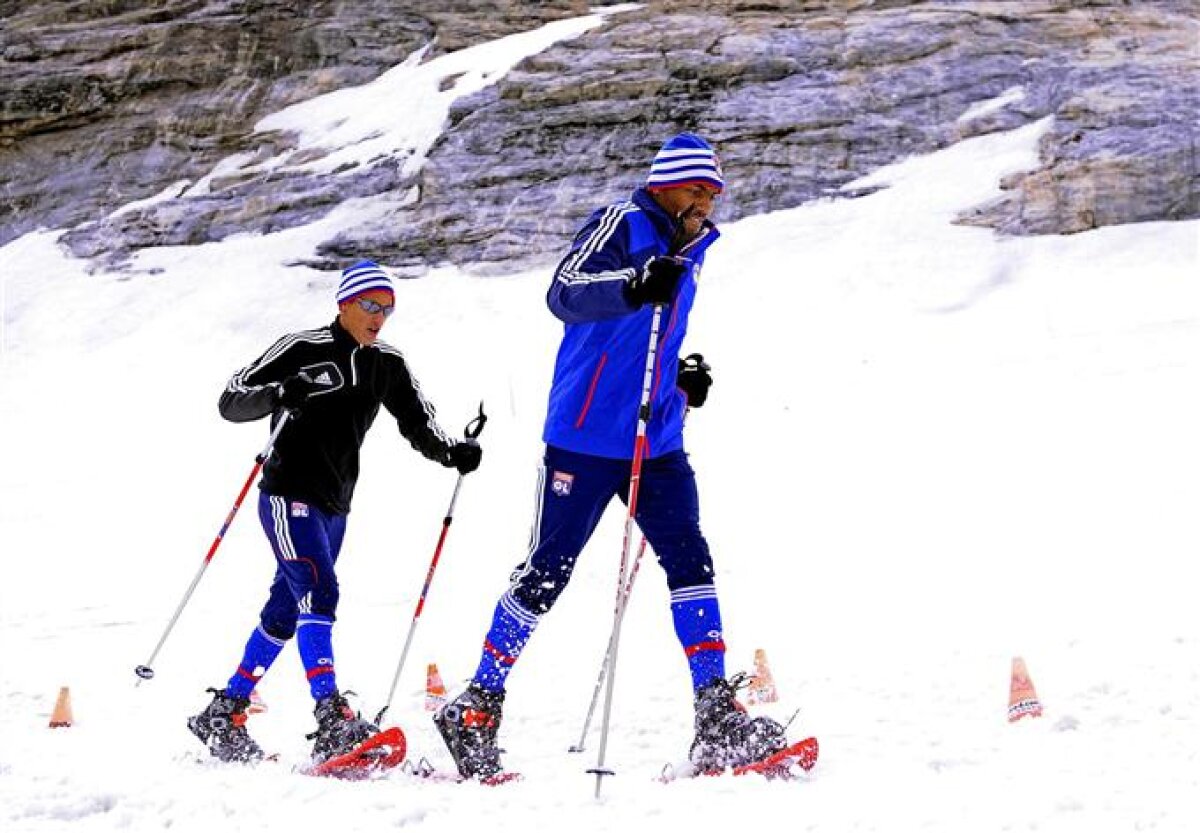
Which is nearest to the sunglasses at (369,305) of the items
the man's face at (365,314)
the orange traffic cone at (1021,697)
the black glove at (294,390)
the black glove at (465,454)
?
the man's face at (365,314)

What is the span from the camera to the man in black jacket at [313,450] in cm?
571

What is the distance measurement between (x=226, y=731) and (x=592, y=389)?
2.39 meters

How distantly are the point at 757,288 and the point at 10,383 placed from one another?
13656mm

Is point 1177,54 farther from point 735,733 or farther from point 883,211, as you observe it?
point 735,733

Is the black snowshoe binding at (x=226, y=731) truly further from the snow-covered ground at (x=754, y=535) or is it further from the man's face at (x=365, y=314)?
the man's face at (x=365, y=314)

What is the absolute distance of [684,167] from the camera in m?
4.93

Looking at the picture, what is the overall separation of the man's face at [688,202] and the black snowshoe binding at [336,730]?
7.76ft

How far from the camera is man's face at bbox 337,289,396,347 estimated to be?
6074 millimetres

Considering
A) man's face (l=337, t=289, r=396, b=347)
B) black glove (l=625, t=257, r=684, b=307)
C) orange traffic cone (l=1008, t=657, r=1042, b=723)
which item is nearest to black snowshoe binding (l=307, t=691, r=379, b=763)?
man's face (l=337, t=289, r=396, b=347)

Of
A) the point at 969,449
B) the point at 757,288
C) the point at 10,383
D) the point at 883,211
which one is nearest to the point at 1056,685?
the point at 969,449

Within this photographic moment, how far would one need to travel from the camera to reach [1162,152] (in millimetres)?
22422

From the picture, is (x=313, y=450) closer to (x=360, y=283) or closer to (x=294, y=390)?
(x=294, y=390)

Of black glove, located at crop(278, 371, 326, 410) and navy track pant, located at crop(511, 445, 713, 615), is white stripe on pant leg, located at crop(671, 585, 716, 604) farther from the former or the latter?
black glove, located at crop(278, 371, 326, 410)

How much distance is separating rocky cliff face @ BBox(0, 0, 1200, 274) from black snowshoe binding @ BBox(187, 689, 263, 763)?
19.2 metres
